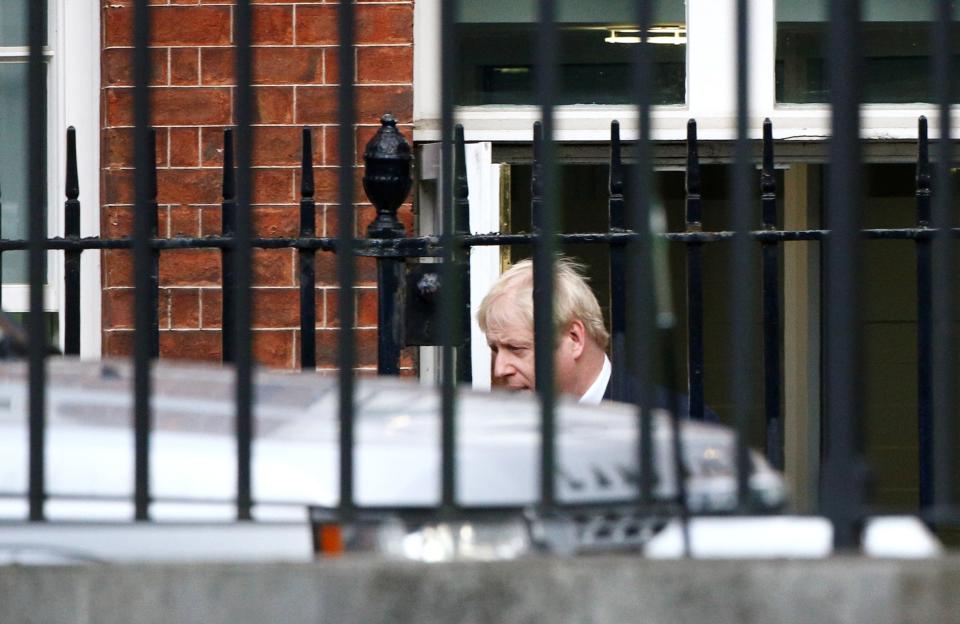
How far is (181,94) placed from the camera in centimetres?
517

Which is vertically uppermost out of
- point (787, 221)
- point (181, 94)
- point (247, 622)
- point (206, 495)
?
point (181, 94)

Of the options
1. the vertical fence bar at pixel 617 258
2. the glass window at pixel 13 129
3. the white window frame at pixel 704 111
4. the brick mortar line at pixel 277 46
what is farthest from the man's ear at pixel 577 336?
the glass window at pixel 13 129

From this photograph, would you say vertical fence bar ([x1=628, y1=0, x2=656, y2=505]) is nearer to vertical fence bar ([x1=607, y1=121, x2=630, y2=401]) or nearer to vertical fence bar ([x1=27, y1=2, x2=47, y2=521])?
vertical fence bar ([x1=27, y1=2, x2=47, y2=521])

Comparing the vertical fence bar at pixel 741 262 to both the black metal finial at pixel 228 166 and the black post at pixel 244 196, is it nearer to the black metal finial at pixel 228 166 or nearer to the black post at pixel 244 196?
the black post at pixel 244 196

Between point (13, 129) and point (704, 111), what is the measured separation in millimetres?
2252

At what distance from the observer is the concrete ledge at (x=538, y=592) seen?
5.59ft

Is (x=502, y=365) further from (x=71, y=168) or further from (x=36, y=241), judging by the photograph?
(x=36, y=241)

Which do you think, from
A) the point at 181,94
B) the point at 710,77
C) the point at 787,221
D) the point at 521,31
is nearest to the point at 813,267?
the point at 787,221

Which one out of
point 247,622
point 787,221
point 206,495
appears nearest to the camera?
point 247,622

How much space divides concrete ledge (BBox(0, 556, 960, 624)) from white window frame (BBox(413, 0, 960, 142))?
12.1 feet

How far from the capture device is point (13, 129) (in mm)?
5438

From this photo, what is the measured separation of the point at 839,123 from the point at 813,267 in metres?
4.15

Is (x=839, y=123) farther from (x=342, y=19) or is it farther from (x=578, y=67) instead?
(x=578, y=67)

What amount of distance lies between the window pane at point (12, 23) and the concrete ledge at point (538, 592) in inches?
156
